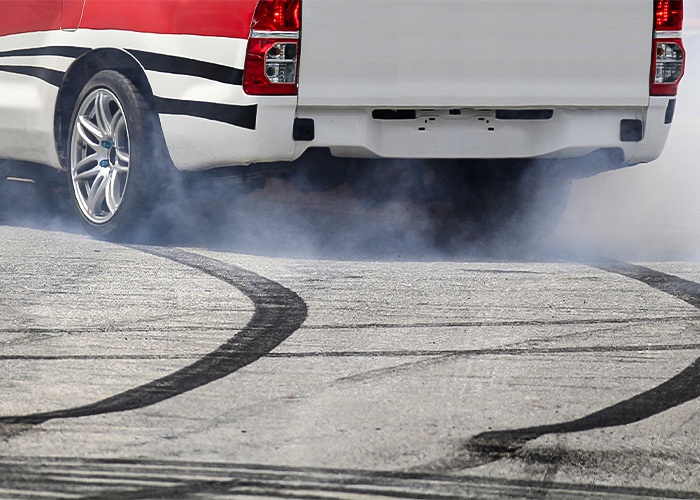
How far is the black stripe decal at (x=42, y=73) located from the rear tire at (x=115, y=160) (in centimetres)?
19

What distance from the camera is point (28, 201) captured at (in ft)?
27.2

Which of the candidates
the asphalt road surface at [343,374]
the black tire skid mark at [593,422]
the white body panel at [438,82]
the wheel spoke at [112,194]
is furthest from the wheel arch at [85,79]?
the black tire skid mark at [593,422]

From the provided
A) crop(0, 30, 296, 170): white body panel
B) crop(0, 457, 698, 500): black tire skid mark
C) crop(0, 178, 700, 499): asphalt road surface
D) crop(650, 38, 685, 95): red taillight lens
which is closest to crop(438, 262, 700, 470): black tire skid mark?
crop(0, 178, 700, 499): asphalt road surface

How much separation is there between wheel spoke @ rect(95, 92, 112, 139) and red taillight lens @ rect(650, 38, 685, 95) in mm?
2819

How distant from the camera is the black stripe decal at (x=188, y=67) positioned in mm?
5720

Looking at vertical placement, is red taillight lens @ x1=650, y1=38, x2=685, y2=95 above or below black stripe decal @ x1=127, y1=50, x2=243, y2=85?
above

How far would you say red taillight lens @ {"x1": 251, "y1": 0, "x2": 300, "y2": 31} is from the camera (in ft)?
18.4

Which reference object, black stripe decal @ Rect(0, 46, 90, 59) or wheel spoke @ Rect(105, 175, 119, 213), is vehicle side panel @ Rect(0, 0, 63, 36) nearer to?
black stripe decal @ Rect(0, 46, 90, 59)

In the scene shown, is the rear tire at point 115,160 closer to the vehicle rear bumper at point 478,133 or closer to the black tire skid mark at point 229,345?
the black tire skid mark at point 229,345

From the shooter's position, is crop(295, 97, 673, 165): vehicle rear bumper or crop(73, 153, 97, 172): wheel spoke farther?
crop(73, 153, 97, 172): wheel spoke

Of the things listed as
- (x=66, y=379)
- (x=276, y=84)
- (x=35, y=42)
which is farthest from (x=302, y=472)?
(x=35, y=42)

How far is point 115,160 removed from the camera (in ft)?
21.2

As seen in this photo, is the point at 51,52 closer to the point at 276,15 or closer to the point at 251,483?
the point at 276,15

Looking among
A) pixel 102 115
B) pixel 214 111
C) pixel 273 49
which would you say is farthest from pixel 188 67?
pixel 102 115
